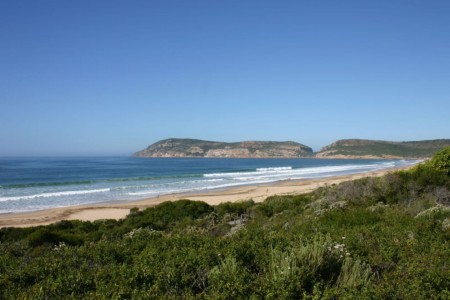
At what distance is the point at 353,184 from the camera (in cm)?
1659

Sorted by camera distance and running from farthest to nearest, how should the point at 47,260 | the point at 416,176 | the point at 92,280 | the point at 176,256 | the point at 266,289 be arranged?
the point at 416,176
the point at 47,260
the point at 176,256
the point at 92,280
the point at 266,289

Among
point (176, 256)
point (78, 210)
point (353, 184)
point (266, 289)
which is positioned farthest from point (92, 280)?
point (78, 210)

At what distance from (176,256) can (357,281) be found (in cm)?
245

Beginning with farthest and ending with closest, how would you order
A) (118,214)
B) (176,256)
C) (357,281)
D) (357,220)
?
1. (118,214)
2. (357,220)
3. (176,256)
4. (357,281)

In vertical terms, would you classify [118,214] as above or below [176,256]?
below

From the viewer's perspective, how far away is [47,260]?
17.5 ft

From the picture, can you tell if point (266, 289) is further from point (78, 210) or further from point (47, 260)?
point (78, 210)

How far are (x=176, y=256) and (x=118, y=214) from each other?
2210 centimetres

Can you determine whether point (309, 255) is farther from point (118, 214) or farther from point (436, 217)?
point (118, 214)

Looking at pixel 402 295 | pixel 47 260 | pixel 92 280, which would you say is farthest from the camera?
pixel 47 260

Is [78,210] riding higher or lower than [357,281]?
lower

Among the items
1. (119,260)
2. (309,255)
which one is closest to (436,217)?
(309,255)

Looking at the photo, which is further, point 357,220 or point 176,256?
point 357,220

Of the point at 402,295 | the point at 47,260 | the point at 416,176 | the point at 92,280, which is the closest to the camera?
the point at 402,295
